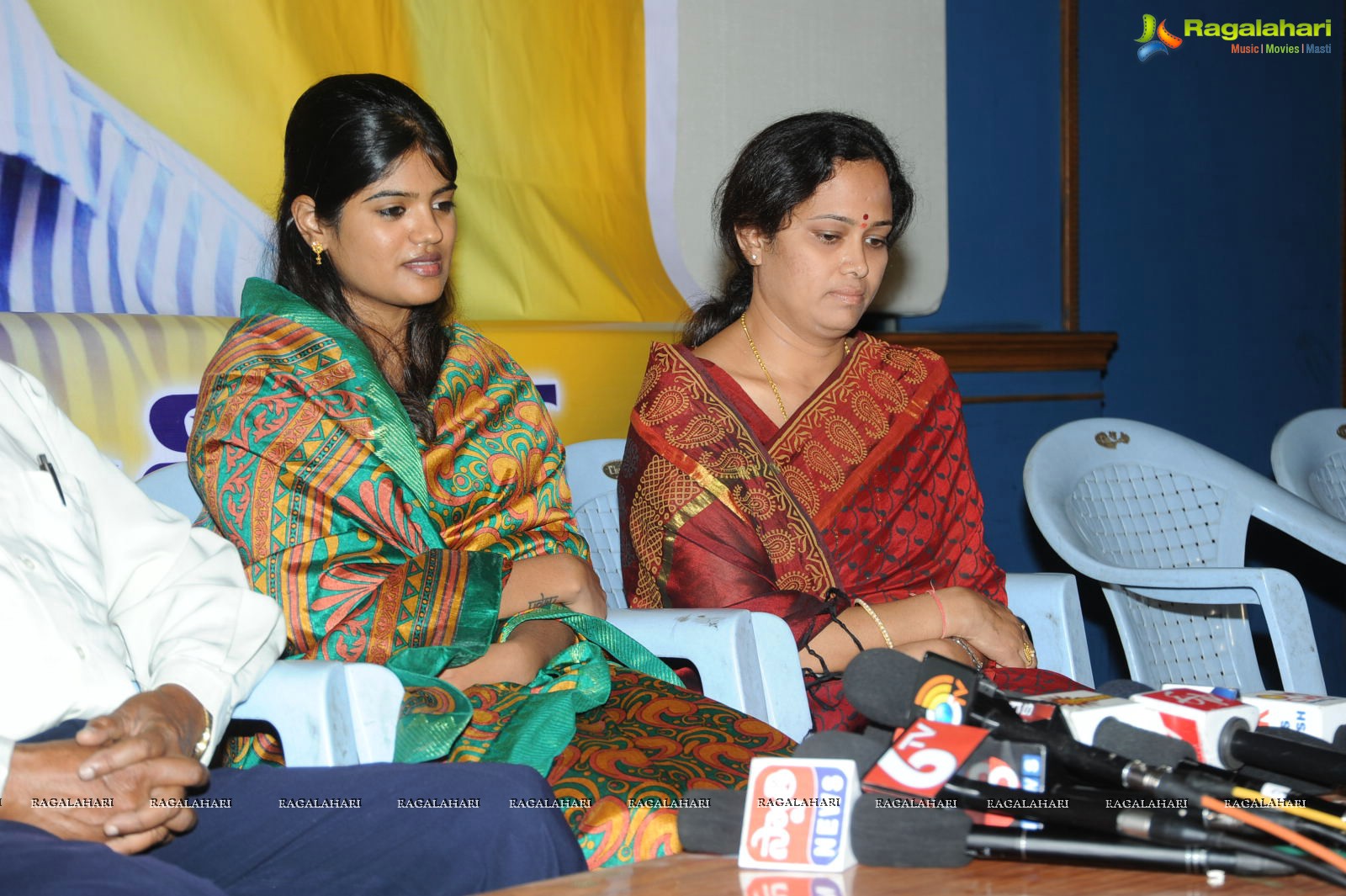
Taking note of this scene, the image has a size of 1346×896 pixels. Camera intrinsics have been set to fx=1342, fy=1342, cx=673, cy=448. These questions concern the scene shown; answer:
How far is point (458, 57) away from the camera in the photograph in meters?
2.55

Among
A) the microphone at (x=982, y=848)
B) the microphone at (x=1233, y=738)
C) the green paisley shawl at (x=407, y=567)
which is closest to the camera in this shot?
the microphone at (x=982, y=848)

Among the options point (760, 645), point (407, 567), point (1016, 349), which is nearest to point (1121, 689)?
point (760, 645)

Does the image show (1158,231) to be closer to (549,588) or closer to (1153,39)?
(1153,39)

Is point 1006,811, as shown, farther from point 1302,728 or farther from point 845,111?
point 845,111

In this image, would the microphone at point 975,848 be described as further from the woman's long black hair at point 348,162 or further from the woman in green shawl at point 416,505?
the woman's long black hair at point 348,162

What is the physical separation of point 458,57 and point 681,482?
975 mm

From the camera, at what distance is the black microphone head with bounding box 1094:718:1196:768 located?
3.21 ft

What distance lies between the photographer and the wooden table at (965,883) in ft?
2.98

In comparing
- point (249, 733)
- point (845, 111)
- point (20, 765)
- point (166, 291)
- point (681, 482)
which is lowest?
point (249, 733)

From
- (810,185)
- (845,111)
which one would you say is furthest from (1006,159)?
(810,185)

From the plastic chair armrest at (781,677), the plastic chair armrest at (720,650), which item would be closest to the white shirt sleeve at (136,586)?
the plastic chair armrest at (720,650)

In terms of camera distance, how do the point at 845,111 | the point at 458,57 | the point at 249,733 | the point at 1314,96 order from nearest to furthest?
the point at 249,733
the point at 458,57
the point at 845,111
the point at 1314,96

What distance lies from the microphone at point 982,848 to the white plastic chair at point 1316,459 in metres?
2.44

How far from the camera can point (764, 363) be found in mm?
2418
